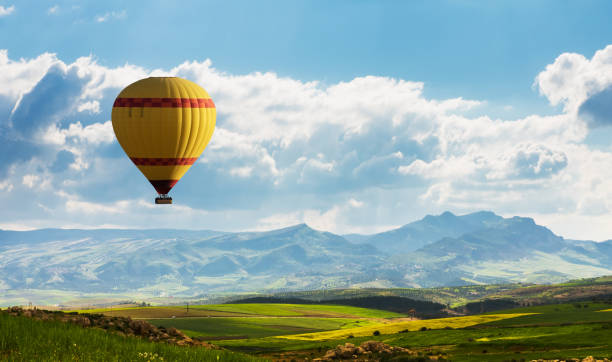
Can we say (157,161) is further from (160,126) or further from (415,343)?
(415,343)

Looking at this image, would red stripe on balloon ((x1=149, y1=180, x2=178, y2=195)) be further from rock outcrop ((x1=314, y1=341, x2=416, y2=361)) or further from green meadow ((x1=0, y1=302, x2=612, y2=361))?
rock outcrop ((x1=314, y1=341, x2=416, y2=361))

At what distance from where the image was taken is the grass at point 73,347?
2891 centimetres

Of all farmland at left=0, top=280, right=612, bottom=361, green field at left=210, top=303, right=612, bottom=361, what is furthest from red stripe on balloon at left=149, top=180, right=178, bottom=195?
green field at left=210, top=303, right=612, bottom=361

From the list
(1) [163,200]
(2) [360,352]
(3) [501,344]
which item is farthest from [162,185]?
(3) [501,344]

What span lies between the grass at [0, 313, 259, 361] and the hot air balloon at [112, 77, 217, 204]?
62650mm

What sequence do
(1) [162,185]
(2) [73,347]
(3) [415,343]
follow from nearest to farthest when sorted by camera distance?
(2) [73,347] < (1) [162,185] < (3) [415,343]

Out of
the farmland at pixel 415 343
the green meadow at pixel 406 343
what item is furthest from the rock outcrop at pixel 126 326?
the green meadow at pixel 406 343

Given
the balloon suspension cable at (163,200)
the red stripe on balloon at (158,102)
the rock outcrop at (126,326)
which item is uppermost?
the red stripe on balloon at (158,102)

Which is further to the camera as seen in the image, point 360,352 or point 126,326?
point 360,352

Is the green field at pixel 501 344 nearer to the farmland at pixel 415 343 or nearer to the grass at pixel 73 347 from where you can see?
the farmland at pixel 415 343

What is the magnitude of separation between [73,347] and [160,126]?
70.0 metres

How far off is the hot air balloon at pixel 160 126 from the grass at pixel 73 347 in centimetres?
6265

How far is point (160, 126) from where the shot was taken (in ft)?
323

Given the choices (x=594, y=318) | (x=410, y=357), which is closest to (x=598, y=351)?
(x=410, y=357)
